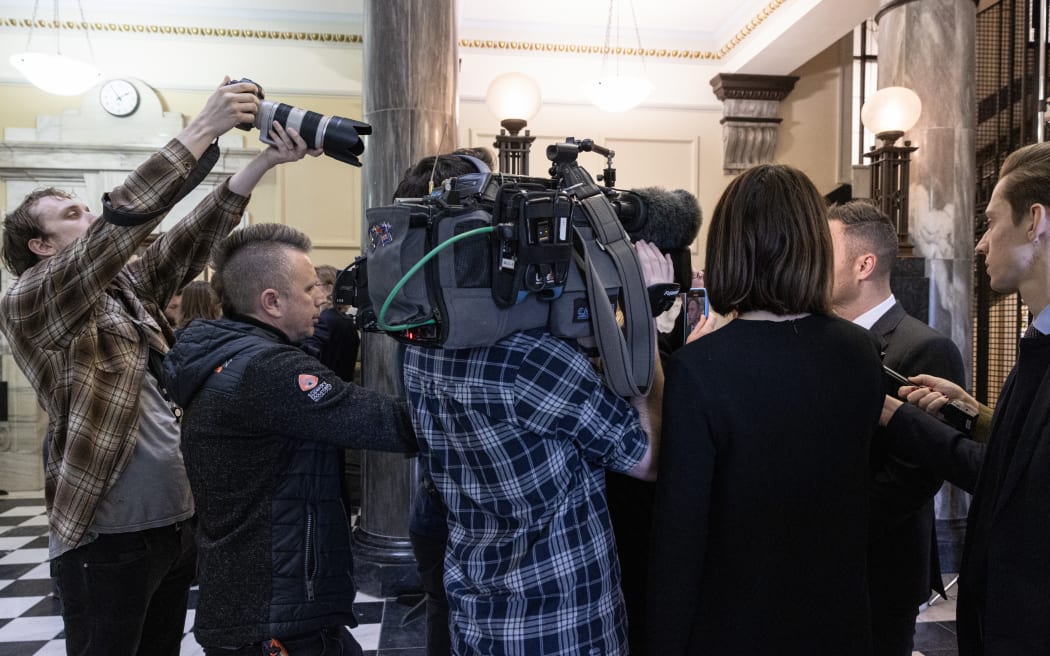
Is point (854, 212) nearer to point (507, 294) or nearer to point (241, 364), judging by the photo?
point (507, 294)

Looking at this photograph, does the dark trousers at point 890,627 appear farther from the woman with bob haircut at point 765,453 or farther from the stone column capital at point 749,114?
the stone column capital at point 749,114

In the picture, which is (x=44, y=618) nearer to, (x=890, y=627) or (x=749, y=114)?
(x=890, y=627)

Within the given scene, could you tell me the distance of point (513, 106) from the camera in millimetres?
4875

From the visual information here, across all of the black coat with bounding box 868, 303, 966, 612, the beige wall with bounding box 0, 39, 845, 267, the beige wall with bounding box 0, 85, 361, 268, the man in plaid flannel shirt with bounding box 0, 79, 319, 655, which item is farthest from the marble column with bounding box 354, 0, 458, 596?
the beige wall with bounding box 0, 85, 361, 268

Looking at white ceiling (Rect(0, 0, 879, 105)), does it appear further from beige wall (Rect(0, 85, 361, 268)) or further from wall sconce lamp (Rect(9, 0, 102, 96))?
wall sconce lamp (Rect(9, 0, 102, 96))

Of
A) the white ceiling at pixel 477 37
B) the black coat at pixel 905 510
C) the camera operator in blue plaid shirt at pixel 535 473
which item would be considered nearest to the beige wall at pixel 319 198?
the white ceiling at pixel 477 37

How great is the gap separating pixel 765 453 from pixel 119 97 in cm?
628

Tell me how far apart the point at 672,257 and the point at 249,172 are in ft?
3.30

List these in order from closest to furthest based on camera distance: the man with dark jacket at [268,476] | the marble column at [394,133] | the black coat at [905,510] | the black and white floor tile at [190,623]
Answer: the man with dark jacket at [268,476]
the black coat at [905,510]
the black and white floor tile at [190,623]
the marble column at [394,133]

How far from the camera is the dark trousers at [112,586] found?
1602mm

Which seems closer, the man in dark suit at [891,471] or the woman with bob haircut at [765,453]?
the woman with bob haircut at [765,453]

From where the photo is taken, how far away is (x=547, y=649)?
106 centimetres

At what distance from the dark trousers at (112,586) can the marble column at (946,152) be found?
3.61 metres

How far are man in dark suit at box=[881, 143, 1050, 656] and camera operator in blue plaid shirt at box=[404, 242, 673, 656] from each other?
0.53 metres
